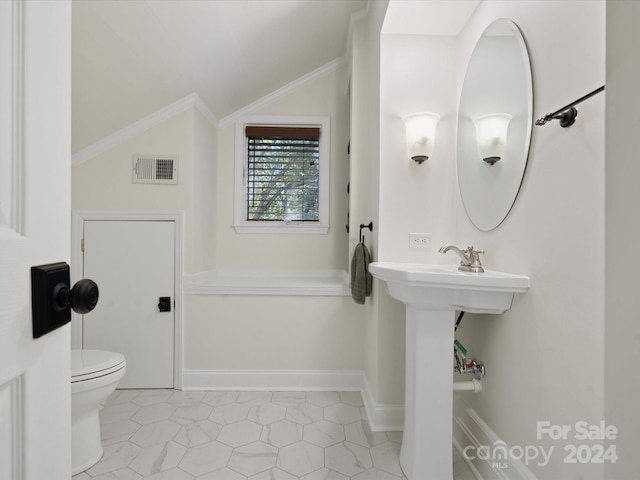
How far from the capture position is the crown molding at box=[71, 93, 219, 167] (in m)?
2.18

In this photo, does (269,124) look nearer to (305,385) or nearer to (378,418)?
(305,385)

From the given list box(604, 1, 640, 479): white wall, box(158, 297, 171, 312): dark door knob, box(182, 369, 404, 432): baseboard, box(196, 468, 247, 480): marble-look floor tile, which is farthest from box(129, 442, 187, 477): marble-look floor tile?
box(604, 1, 640, 479): white wall

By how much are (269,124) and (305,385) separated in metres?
2.19

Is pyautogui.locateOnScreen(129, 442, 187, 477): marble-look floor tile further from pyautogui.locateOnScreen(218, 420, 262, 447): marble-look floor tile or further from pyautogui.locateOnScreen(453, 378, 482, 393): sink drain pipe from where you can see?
pyautogui.locateOnScreen(453, 378, 482, 393): sink drain pipe

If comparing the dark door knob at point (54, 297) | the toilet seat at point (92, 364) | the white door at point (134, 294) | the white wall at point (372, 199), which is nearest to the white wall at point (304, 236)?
the white wall at point (372, 199)

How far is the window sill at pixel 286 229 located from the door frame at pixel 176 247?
0.61m

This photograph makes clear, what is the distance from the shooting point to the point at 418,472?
1295mm

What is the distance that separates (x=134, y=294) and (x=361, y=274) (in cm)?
162

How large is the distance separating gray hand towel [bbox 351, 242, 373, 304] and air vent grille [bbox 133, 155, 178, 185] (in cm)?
142

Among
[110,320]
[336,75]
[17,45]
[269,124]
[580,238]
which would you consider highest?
[336,75]

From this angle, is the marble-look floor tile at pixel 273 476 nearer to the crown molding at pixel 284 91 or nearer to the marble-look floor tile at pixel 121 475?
the marble-look floor tile at pixel 121 475

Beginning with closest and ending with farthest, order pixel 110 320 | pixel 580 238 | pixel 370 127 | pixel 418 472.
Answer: pixel 580 238 < pixel 418 472 < pixel 370 127 < pixel 110 320

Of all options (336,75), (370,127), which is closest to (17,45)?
(370,127)

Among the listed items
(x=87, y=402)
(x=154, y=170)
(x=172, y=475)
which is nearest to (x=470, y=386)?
(x=172, y=475)
